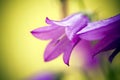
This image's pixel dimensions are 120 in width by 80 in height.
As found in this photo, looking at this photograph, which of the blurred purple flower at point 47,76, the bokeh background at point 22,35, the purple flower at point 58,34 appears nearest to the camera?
the purple flower at point 58,34

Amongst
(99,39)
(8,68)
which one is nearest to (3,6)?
(8,68)

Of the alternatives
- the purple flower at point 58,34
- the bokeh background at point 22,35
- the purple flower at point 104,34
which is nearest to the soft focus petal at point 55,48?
the purple flower at point 58,34

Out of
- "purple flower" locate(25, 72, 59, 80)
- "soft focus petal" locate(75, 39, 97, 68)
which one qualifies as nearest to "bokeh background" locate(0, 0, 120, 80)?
"purple flower" locate(25, 72, 59, 80)

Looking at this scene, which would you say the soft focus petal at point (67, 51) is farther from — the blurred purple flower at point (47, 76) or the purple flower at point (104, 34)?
the blurred purple flower at point (47, 76)

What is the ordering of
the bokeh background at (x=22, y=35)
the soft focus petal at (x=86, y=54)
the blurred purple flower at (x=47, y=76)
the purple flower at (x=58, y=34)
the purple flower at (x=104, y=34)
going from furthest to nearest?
the bokeh background at (x=22, y=35) < the blurred purple flower at (x=47, y=76) < the soft focus petal at (x=86, y=54) < the purple flower at (x=58, y=34) < the purple flower at (x=104, y=34)

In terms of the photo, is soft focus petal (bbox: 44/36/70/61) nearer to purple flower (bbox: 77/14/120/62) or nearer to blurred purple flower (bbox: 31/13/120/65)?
blurred purple flower (bbox: 31/13/120/65)

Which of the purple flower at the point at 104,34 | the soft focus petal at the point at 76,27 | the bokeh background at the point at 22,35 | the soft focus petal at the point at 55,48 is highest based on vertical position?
the soft focus petal at the point at 76,27

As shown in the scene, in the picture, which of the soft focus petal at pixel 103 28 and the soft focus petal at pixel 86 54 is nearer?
the soft focus petal at pixel 103 28

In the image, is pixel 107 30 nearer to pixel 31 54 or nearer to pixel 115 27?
pixel 115 27
